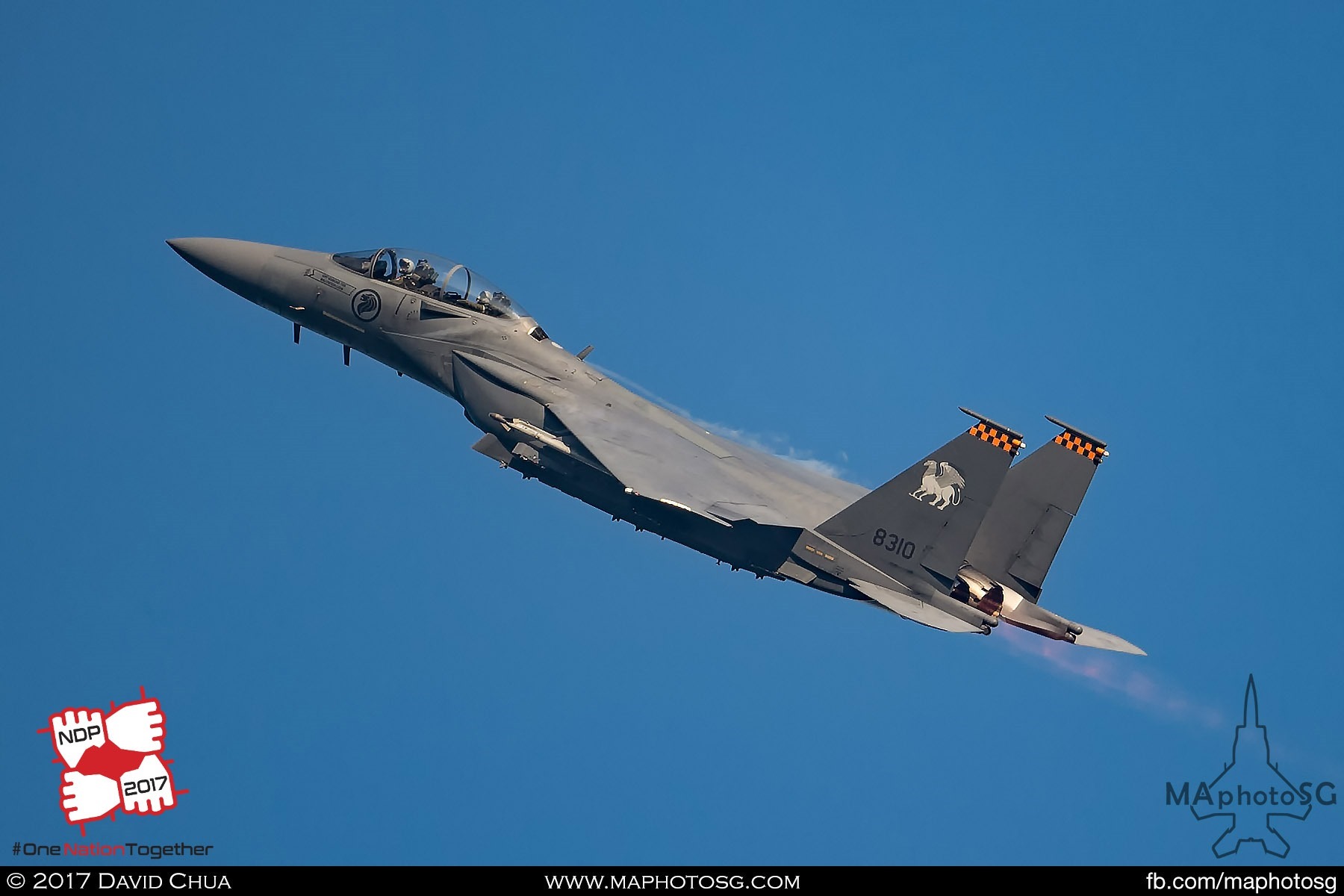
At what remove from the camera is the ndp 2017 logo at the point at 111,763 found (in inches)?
952

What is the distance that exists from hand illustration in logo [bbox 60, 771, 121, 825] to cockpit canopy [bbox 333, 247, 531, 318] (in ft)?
28.3

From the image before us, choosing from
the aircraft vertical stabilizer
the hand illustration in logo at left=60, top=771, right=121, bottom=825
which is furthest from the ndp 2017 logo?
the aircraft vertical stabilizer

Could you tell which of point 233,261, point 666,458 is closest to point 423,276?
point 233,261

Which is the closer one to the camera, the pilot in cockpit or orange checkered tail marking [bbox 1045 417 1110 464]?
orange checkered tail marking [bbox 1045 417 1110 464]

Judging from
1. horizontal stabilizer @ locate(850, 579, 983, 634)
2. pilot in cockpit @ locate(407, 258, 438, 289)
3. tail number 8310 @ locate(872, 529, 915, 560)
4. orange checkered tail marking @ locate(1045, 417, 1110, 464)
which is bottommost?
horizontal stabilizer @ locate(850, 579, 983, 634)

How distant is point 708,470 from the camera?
23438 millimetres

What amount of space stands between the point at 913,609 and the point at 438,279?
9.09 metres

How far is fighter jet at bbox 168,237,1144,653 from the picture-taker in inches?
874

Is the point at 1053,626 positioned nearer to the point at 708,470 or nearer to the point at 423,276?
the point at 708,470

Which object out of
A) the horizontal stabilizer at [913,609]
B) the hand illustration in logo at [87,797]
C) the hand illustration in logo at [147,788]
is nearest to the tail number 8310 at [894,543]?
the horizontal stabilizer at [913,609]

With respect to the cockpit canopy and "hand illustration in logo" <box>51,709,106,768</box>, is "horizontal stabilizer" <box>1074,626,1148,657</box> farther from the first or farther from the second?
"hand illustration in logo" <box>51,709,106,768</box>

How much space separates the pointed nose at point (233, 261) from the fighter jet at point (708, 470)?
65 mm

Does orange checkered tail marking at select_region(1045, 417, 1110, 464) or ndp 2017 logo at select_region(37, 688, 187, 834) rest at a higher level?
orange checkered tail marking at select_region(1045, 417, 1110, 464)

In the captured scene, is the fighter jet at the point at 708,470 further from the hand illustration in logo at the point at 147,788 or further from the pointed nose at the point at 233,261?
the hand illustration in logo at the point at 147,788
